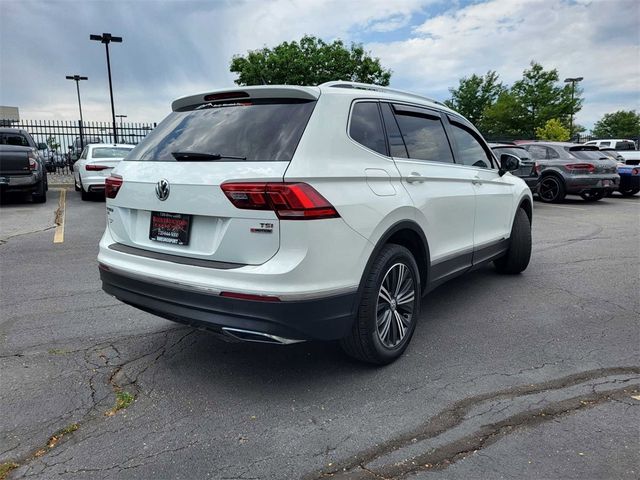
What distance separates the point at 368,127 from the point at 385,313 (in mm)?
1265

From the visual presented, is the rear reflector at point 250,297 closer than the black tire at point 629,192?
Yes

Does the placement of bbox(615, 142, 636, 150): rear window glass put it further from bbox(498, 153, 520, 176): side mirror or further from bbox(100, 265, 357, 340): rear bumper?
bbox(100, 265, 357, 340): rear bumper

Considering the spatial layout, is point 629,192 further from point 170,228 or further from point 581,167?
point 170,228

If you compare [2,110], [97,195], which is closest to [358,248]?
[97,195]

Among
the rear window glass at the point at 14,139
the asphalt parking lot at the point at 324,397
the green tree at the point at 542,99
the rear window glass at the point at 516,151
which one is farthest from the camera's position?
the green tree at the point at 542,99

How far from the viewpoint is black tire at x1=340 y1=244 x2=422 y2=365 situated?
310cm

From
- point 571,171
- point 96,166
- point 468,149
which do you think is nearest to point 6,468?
point 468,149

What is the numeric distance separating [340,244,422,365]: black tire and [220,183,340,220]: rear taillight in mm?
656

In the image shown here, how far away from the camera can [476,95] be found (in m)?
46.6

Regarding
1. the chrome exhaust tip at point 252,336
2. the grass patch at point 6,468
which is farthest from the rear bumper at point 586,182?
the grass patch at point 6,468

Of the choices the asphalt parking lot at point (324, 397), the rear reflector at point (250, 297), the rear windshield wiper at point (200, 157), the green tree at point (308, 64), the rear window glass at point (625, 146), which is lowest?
the asphalt parking lot at point (324, 397)

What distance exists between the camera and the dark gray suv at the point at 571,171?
45.0ft

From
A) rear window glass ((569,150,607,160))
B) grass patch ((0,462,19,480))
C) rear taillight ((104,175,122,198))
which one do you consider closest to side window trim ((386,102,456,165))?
rear taillight ((104,175,122,198))

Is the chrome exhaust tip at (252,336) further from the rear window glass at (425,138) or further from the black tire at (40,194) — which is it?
the black tire at (40,194)
